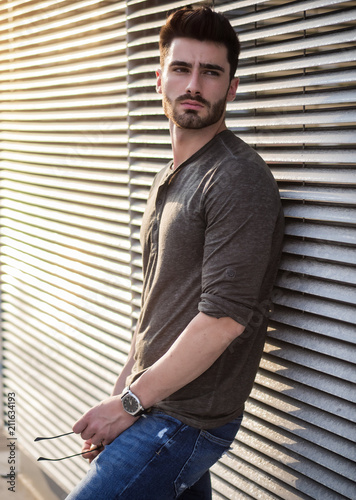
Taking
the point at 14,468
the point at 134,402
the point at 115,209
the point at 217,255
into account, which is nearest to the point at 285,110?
the point at 217,255

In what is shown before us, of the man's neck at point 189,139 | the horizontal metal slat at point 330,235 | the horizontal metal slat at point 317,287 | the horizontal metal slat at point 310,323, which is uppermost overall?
the man's neck at point 189,139

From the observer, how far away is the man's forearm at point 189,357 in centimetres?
209

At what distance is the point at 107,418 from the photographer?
7.65ft

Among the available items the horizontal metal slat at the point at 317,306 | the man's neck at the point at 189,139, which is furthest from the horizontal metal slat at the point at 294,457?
the man's neck at the point at 189,139

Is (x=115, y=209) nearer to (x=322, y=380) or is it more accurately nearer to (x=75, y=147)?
(x=75, y=147)

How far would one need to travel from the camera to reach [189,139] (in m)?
2.48

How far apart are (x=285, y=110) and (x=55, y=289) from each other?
8.33ft

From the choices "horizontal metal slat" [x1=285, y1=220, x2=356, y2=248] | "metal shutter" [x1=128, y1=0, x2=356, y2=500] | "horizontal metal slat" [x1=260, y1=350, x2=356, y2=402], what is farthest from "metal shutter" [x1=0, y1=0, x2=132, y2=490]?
"horizontal metal slat" [x1=285, y1=220, x2=356, y2=248]

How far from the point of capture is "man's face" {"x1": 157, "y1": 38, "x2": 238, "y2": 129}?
236cm

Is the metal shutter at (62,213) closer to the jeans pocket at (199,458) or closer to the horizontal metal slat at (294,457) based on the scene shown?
the horizontal metal slat at (294,457)

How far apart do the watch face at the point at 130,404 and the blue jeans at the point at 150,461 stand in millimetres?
62

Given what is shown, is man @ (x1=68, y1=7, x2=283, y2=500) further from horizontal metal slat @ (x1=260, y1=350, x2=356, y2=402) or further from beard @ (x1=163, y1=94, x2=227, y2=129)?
horizontal metal slat @ (x1=260, y1=350, x2=356, y2=402)

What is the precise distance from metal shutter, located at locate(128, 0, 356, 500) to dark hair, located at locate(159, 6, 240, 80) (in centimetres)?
15

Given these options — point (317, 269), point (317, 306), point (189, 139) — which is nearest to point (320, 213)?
point (317, 269)
